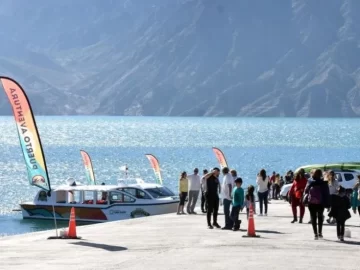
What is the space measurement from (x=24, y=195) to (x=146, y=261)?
43.9 metres

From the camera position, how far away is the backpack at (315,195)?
23578 millimetres

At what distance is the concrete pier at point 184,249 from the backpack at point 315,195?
0.93m

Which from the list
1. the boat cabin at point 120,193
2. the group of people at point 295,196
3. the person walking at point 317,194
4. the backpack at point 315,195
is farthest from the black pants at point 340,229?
the boat cabin at point 120,193

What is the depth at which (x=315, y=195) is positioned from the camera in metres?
23.6

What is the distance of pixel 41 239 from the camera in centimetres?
2608

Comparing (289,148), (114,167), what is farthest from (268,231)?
(289,148)

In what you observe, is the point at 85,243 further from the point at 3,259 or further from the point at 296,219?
the point at 296,219

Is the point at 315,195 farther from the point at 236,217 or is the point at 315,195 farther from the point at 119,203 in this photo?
the point at 119,203

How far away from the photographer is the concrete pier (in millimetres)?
19672

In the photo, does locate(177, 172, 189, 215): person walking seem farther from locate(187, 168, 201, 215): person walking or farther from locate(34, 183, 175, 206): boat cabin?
locate(34, 183, 175, 206): boat cabin

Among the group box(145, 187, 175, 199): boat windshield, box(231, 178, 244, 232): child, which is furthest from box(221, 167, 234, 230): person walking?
box(145, 187, 175, 199): boat windshield

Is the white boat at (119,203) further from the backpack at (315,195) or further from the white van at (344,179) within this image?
the backpack at (315,195)

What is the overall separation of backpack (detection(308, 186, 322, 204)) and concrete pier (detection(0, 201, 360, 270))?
93 centimetres

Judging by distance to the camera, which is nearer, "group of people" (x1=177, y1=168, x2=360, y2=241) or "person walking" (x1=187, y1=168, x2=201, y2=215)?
"group of people" (x1=177, y1=168, x2=360, y2=241)
